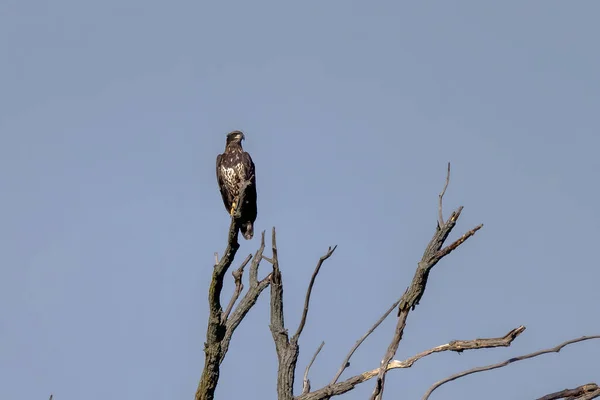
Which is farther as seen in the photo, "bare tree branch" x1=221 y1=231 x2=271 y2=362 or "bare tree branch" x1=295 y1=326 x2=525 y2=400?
"bare tree branch" x1=221 y1=231 x2=271 y2=362

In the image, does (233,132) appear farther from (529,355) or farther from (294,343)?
(529,355)

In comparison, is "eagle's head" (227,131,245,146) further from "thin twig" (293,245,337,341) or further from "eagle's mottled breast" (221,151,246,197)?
"thin twig" (293,245,337,341)

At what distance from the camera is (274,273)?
7.32m

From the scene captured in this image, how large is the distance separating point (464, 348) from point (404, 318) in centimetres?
45

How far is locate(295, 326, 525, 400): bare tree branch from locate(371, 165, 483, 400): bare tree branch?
0.15 metres

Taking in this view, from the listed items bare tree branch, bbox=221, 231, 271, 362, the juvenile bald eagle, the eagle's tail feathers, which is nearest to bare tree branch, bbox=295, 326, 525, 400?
bare tree branch, bbox=221, 231, 271, 362

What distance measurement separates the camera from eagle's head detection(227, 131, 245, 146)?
1304cm

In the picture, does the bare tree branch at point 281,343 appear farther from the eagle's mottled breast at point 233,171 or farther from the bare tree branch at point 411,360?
the eagle's mottled breast at point 233,171

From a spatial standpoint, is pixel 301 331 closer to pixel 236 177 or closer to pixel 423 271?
pixel 423 271

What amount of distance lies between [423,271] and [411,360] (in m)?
0.59

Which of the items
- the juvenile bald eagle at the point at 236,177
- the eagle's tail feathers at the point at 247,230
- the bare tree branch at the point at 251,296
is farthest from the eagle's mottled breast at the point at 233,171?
the bare tree branch at the point at 251,296

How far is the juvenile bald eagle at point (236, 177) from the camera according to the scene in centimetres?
1241

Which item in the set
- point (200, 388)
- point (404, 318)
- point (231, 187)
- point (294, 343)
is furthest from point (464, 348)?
point (231, 187)

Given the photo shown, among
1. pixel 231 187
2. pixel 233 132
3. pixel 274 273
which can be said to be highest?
pixel 233 132
